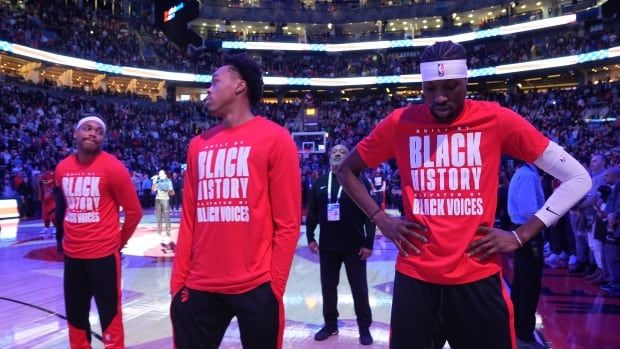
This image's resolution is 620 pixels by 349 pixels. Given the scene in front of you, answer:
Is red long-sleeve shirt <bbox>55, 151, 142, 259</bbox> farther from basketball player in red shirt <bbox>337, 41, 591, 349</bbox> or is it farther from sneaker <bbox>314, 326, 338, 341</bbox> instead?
basketball player in red shirt <bbox>337, 41, 591, 349</bbox>

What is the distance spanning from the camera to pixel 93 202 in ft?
12.2

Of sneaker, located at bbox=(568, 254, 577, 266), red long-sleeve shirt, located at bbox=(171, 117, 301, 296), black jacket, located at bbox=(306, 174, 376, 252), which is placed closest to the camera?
red long-sleeve shirt, located at bbox=(171, 117, 301, 296)

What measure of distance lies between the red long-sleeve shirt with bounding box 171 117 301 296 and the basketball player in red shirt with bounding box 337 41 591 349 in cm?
51

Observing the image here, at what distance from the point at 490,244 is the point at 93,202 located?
9.39 feet

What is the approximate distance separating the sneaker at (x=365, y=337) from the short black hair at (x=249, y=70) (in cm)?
265

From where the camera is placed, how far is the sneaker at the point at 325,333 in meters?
4.40

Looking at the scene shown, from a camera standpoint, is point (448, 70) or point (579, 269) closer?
point (448, 70)

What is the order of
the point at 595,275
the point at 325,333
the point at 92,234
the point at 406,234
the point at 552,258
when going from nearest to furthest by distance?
the point at 406,234 → the point at 92,234 → the point at 325,333 → the point at 595,275 → the point at 552,258

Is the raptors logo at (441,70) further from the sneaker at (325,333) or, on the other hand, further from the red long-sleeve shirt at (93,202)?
the sneaker at (325,333)

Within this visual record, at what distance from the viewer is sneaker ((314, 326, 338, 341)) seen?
4.40 meters

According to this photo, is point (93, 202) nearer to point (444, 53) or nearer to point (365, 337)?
point (365, 337)

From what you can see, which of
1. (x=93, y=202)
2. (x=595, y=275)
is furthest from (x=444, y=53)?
(x=595, y=275)

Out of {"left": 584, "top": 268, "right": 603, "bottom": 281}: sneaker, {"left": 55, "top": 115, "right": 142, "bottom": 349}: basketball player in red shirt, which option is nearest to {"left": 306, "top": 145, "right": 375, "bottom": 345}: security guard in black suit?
{"left": 55, "top": 115, "right": 142, "bottom": 349}: basketball player in red shirt

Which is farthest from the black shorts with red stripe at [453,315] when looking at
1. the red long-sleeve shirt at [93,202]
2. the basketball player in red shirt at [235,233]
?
the red long-sleeve shirt at [93,202]
